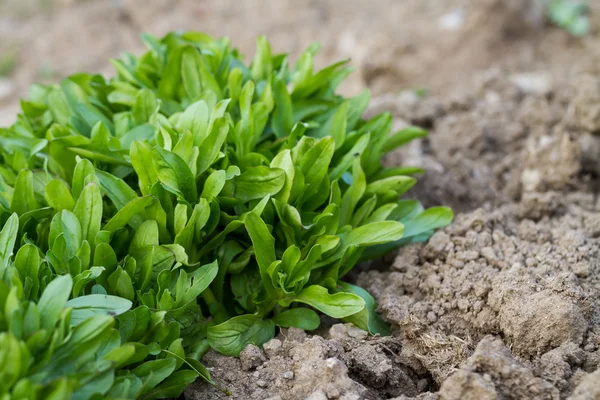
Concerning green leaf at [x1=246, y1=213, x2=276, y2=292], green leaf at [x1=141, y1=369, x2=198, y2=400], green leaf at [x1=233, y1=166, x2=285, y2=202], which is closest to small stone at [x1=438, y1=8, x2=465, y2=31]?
green leaf at [x1=233, y1=166, x2=285, y2=202]

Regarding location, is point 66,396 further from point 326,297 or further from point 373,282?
point 373,282

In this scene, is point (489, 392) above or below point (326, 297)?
below

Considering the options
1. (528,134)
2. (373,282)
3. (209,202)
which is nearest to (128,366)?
(209,202)

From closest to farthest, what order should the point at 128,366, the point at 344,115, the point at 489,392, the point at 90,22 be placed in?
the point at 489,392, the point at 128,366, the point at 344,115, the point at 90,22

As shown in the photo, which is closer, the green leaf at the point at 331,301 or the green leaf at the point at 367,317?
the green leaf at the point at 331,301

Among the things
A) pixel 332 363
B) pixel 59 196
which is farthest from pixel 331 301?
pixel 59 196

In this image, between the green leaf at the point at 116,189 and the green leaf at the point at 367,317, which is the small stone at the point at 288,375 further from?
the green leaf at the point at 116,189

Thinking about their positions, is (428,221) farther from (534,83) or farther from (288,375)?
(534,83)

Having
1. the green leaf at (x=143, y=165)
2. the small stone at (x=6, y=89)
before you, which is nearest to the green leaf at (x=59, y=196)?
the green leaf at (x=143, y=165)
